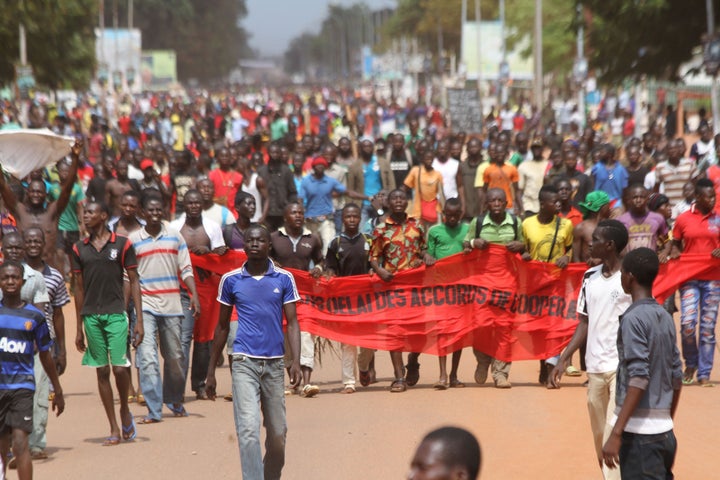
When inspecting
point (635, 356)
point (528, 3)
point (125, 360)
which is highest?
point (528, 3)

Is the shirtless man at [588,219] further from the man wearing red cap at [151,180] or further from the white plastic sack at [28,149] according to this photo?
the man wearing red cap at [151,180]

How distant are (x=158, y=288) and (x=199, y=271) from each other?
4.68ft

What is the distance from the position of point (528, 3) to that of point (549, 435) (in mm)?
56740

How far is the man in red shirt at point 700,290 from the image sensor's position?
1108 cm

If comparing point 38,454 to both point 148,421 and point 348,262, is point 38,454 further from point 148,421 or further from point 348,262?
point 348,262

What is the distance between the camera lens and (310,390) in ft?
36.6

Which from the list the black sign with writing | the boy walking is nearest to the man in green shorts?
the boy walking

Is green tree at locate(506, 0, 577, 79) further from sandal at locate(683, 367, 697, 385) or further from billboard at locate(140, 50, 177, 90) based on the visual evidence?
billboard at locate(140, 50, 177, 90)

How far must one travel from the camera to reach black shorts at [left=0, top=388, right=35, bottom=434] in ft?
25.6

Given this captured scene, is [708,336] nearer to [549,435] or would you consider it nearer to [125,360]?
[549,435]

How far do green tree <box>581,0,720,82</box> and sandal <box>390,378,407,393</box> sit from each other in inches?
797

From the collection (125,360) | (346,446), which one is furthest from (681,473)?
(125,360)

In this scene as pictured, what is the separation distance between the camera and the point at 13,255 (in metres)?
9.02

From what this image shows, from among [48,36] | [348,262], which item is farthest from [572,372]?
[48,36]
